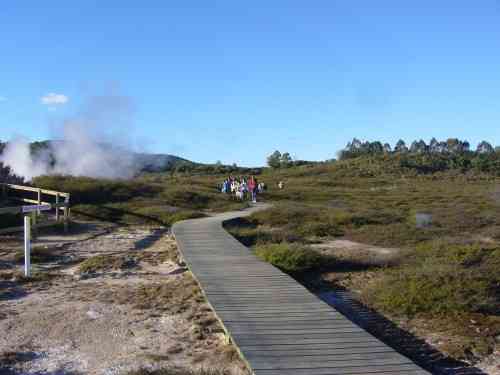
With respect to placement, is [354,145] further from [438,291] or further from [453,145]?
[438,291]

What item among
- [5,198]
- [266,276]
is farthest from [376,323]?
[5,198]

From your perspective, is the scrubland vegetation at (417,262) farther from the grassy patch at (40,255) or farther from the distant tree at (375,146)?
the distant tree at (375,146)

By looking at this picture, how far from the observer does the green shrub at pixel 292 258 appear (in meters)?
11.8

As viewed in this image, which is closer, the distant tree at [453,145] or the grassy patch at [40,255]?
the grassy patch at [40,255]

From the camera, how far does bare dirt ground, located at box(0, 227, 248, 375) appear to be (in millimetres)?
6480

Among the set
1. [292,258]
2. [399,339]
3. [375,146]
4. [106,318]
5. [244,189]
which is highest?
[375,146]

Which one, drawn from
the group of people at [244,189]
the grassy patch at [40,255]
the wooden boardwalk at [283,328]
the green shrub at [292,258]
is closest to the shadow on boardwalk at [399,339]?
the wooden boardwalk at [283,328]

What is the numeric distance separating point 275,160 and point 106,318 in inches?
4331

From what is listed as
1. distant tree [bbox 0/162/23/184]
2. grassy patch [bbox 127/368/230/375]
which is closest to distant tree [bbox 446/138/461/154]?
distant tree [bbox 0/162/23/184]

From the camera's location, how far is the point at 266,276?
9922 millimetres

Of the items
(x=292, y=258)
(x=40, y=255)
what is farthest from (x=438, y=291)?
(x=40, y=255)

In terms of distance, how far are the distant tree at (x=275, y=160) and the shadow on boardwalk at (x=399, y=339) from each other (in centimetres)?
10125

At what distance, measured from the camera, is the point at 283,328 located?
6.76m

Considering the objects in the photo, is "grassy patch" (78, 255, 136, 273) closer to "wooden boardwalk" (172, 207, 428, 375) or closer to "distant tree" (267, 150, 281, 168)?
"wooden boardwalk" (172, 207, 428, 375)
